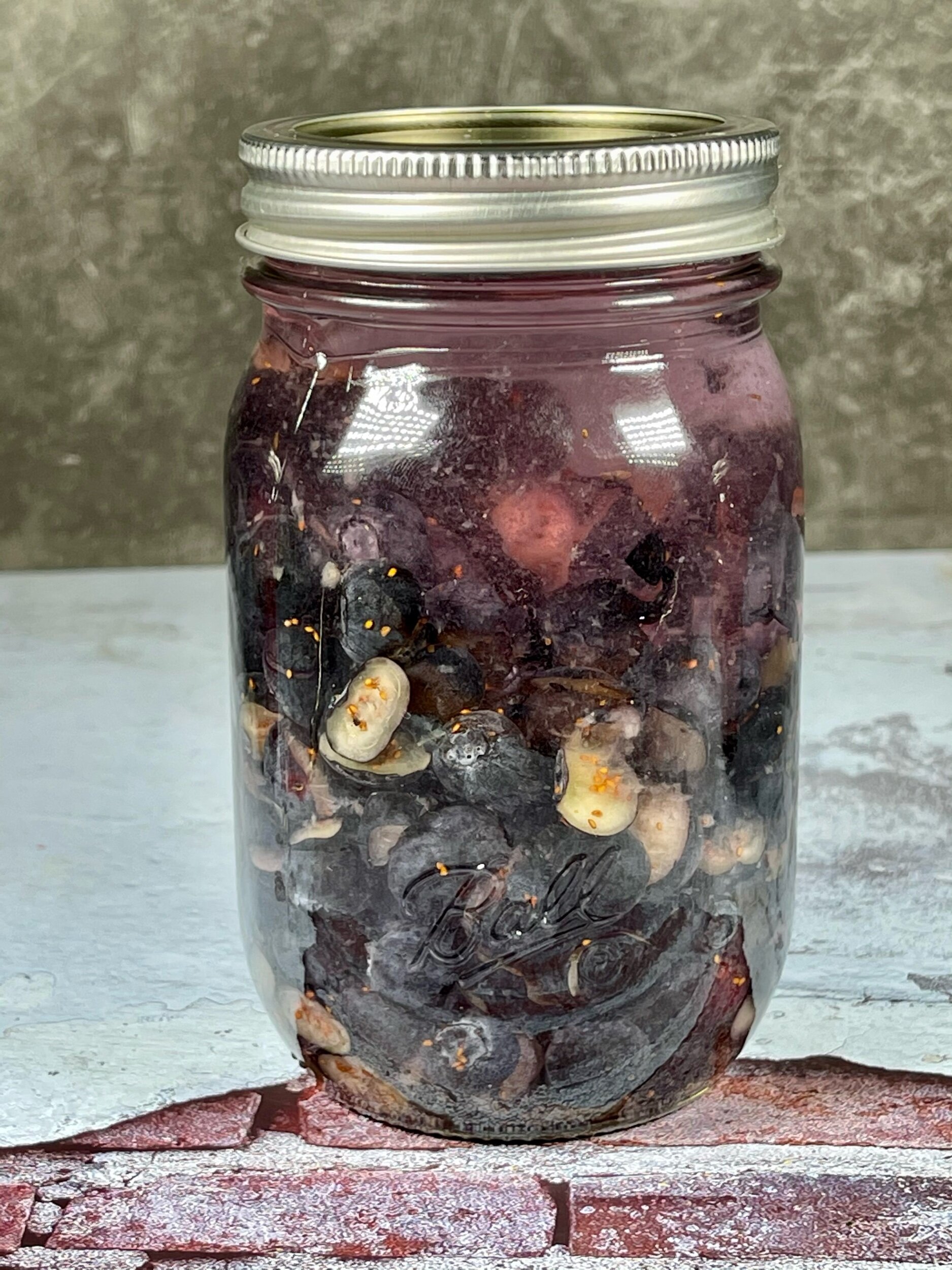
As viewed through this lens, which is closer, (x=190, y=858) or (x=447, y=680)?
(x=447, y=680)

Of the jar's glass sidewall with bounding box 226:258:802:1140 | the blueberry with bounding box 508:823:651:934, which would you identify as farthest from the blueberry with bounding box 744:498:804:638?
the blueberry with bounding box 508:823:651:934

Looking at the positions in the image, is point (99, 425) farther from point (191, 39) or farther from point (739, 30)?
point (739, 30)

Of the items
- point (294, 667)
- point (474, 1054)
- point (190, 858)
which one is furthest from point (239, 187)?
point (474, 1054)

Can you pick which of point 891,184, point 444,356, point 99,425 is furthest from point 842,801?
point 99,425

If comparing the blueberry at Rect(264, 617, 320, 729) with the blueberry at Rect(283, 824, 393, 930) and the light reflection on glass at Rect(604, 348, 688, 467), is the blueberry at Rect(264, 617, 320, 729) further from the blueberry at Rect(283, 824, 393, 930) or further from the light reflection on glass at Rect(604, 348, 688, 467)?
the light reflection on glass at Rect(604, 348, 688, 467)

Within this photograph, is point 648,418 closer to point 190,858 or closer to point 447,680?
point 447,680

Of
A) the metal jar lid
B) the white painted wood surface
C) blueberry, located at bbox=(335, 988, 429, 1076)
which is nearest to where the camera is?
the metal jar lid
